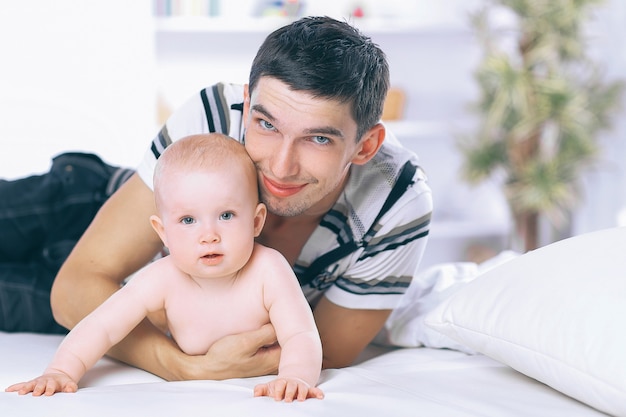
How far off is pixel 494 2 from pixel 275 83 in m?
3.00

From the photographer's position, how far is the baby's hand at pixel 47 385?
4.38 feet

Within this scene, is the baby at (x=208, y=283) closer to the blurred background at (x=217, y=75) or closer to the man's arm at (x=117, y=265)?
the man's arm at (x=117, y=265)

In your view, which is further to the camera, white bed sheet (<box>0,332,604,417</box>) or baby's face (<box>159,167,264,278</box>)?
baby's face (<box>159,167,264,278</box>)

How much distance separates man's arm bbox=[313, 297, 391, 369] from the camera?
1.79m

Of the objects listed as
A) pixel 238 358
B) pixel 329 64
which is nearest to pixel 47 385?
pixel 238 358

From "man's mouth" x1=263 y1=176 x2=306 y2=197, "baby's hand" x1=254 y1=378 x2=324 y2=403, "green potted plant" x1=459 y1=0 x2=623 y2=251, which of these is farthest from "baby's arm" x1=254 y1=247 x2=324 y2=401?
"green potted plant" x1=459 y1=0 x2=623 y2=251

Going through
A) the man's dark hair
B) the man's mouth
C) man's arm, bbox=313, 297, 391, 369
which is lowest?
man's arm, bbox=313, 297, 391, 369

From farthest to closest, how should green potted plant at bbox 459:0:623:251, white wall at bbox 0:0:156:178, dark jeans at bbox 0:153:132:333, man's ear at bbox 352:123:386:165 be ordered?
green potted plant at bbox 459:0:623:251
white wall at bbox 0:0:156:178
dark jeans at bbox 0:153:132:333
man's ear at bbox 352:123:386:165

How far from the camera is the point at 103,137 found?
4074mm

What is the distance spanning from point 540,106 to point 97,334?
10.2 feet

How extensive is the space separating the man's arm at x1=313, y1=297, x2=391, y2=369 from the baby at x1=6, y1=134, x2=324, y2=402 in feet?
0.82

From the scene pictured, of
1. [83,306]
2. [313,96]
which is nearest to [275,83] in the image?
[313,96]

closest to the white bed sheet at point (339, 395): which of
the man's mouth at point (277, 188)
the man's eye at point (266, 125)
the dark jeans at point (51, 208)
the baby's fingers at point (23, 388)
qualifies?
the baby's fingers at point (23, 388)

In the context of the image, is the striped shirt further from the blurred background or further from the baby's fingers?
the blurred background
